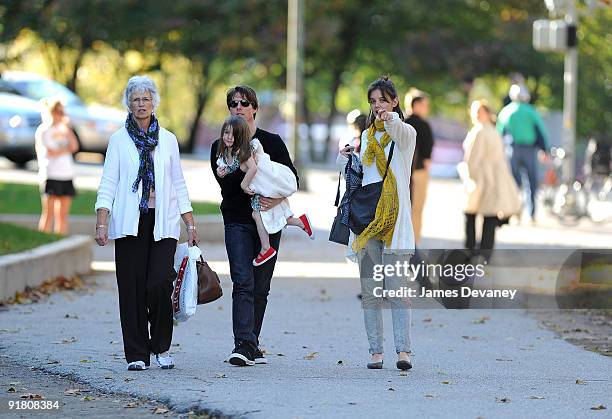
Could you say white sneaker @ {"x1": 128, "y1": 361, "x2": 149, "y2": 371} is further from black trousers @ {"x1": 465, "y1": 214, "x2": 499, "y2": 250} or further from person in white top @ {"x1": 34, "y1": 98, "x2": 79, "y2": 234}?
person in white top @ {"x1": 34, "y1": 98, "x2": 79, "y2": 234}

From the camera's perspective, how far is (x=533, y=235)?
72.2 feet

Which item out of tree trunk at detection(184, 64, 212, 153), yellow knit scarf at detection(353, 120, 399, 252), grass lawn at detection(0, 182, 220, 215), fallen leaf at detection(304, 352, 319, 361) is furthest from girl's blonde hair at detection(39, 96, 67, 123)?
tree trunk at detection(184, 64, 212, 153)

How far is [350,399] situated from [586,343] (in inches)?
140

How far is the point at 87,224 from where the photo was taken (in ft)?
64.4

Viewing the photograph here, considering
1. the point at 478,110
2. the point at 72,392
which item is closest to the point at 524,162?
the point at 478,110

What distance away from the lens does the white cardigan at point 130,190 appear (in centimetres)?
965

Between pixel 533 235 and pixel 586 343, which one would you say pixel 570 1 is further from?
pixel 586 343

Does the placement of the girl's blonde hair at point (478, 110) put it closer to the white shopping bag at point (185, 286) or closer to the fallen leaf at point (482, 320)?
the fallen leaf at point (482, 320)

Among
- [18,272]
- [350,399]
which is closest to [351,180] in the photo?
[350,399]

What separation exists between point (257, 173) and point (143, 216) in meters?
0.75

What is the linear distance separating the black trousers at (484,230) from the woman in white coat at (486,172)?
0.12m

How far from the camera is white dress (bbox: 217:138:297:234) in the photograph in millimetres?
9992

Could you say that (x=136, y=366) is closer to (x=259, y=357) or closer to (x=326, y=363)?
(x=259, y=357)

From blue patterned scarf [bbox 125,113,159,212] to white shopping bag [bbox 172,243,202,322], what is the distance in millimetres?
449
